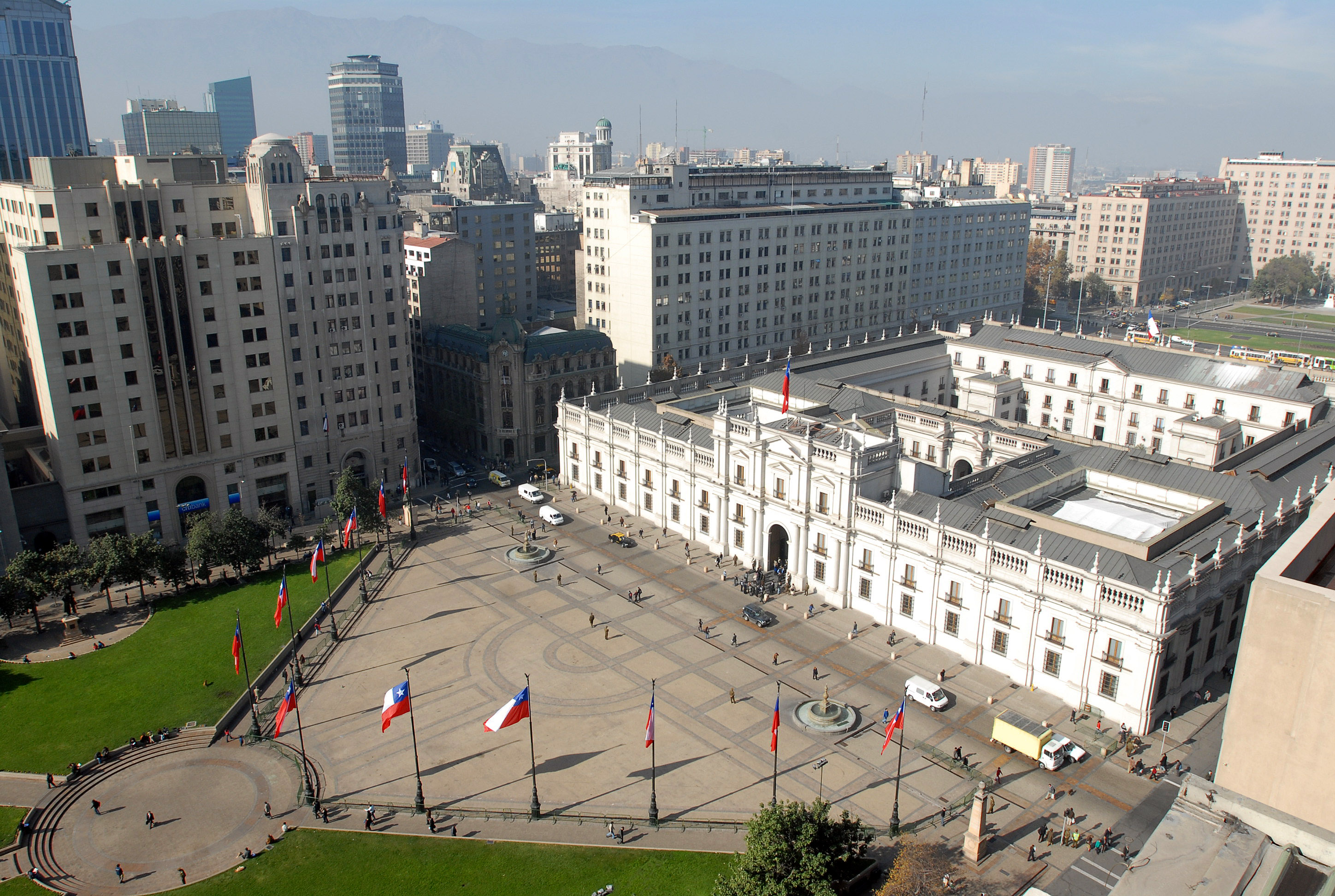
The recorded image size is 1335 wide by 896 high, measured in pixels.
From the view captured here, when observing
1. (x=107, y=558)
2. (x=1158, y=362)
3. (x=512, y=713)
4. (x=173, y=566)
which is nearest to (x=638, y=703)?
(x=512, y=713)

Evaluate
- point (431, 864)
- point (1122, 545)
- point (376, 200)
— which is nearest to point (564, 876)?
point (431, 864)

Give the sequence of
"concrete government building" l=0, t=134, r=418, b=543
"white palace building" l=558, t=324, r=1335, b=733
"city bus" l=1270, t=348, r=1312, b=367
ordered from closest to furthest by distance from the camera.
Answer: "white palace building" l=558, t=324, r=1335, b=733 → "concrete government building" l=0, t=134, r=418, b=543 → "city bus" l=1270, t=348, r=1312, b=367

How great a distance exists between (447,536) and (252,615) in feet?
73.9

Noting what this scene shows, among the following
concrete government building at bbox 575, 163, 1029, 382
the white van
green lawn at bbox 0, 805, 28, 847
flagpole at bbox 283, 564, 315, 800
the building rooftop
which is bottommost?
green lawn at bbox 0, 805, 28, 847

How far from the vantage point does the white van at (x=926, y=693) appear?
66125 mm

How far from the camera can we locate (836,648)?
247 feet

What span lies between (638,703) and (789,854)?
25.1 m

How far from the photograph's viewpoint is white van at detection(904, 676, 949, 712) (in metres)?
66.1

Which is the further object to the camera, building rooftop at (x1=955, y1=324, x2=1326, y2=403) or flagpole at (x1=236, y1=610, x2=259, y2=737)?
building rooftop at (x1=955, y1=324, x2=1326, y2=403)

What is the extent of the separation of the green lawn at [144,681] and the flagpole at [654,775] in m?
33.9

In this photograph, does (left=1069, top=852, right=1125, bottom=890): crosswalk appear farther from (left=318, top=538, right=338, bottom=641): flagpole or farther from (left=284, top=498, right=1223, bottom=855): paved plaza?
(left=318, top=538, right=338, bottom=641): flagpole

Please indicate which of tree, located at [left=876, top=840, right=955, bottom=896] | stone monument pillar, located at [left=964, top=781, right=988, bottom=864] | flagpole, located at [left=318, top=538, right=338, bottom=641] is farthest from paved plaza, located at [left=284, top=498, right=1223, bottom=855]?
stone monument pillar, located at [left=964, top=781, right=988, bottom=864]

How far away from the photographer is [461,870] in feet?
172

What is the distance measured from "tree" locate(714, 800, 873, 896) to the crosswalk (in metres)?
14.7
